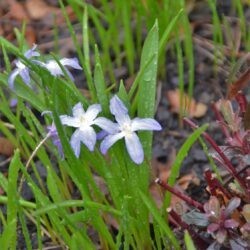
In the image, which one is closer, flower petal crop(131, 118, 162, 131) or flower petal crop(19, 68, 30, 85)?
flower petal crop(131, 118, 162, 131)

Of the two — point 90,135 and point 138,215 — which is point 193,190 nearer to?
point 138,215

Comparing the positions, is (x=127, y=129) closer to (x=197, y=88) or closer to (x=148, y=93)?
(x=148, y=93)

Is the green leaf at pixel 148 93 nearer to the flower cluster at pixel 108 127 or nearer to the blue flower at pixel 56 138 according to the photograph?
the flower cluster at pixel 108 127

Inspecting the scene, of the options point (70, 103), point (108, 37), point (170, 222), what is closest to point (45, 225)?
point (170, 222)

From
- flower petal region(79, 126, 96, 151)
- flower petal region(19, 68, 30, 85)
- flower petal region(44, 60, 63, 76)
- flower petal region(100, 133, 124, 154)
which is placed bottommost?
flower petal region(100, 133, 124, 154)

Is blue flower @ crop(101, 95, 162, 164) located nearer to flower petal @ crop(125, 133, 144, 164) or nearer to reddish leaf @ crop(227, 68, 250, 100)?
flower petal @ crop(125, 133, 144, 164)

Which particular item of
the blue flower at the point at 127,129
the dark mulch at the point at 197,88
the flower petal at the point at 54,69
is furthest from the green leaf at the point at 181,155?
the dark mulch at the point at 197,88

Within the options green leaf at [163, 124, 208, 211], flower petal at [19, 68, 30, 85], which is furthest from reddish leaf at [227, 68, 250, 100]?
flower petal at [19, 68, 30, 85]

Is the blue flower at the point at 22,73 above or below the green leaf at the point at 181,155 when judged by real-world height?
above
